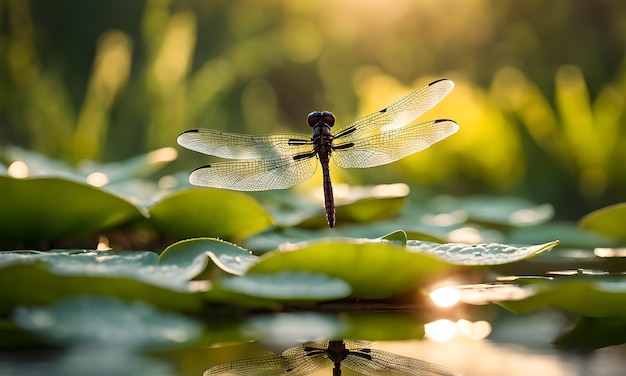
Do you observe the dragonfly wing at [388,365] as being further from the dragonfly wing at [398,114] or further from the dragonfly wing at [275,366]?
the dragonfly wing at [398,114]

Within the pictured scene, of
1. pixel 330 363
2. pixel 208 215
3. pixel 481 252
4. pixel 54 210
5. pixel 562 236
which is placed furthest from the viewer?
pixel 562 236

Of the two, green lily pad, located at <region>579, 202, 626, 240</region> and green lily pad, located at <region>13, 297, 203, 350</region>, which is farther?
green lily pad, located at <region>579, 202, 626, 240</region>

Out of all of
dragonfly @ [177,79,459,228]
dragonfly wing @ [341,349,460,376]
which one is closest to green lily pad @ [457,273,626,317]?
dragonfly wing @ [341,349,460,376]

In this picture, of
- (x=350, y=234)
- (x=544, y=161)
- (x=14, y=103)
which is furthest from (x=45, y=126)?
(x=350, y=234)

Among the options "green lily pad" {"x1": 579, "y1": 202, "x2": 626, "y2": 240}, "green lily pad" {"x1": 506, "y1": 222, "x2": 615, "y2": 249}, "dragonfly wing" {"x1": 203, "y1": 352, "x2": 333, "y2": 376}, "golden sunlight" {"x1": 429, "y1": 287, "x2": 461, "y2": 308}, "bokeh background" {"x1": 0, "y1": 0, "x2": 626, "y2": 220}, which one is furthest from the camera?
"bokeh background" {"x1": 0, "y1": 0, "x2": 626, "y2": 220}

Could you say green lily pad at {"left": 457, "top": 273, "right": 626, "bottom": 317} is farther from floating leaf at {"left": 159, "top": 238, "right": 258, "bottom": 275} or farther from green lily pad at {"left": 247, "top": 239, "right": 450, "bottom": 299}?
floating leaf at {"left": 159, "top": 238, "right": 258, "bottom": 275}

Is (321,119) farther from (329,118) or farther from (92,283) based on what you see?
(92,283)

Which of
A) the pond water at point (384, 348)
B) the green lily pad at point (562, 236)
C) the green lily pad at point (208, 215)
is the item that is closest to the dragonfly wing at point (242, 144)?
the green lily pad at point (208, 215)

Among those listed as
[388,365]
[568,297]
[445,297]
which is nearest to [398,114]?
[445,297]
